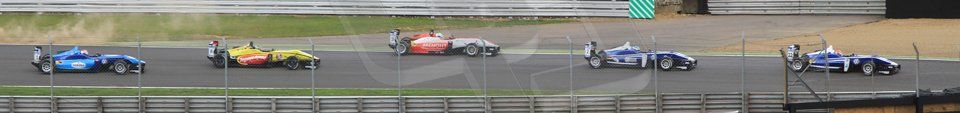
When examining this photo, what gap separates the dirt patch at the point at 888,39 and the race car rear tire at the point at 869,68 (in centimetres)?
329

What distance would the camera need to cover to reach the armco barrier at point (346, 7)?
48.4 metres

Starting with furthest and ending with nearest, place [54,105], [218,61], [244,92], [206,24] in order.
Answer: [206,24]
[218,61]
[244,92]
[54,105]

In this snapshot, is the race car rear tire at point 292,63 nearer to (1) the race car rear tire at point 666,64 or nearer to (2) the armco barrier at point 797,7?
(1) the race car rear tire at point 666,64

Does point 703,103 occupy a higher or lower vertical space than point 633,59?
lower

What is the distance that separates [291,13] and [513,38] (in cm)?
954

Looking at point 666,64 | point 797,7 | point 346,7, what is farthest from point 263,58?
point 797,7

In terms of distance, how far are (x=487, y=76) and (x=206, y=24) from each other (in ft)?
55.1

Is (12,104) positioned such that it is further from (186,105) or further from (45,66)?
(45,66)

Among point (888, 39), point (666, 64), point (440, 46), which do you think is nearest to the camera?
point (666, 64)

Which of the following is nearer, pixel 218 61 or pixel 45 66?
pixel 45 66

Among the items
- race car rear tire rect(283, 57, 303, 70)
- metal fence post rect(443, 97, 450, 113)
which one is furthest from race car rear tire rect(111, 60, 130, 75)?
metal fence post rect(443, 97, 450, 113)

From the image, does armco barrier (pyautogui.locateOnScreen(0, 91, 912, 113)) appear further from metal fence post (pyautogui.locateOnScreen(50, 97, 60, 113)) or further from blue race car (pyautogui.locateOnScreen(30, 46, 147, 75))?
blue race car (pyautogui.locateOnScreen(30, 46, 147, 75))

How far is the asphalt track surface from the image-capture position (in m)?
29.7

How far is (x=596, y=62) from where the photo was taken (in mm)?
31062
